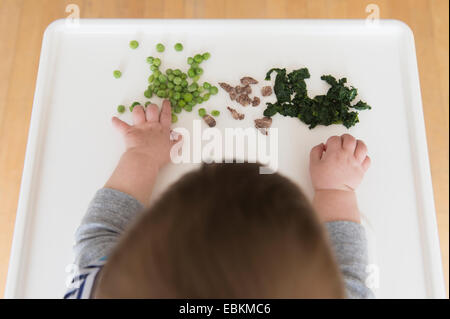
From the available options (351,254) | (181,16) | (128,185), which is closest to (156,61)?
(128,185)

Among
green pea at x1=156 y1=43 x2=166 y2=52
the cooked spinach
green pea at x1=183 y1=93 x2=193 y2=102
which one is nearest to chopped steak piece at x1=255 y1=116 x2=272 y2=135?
the cooked spinach

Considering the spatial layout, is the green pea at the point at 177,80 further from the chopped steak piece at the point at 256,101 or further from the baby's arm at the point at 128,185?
the chopped steak piece at the point at 256,101

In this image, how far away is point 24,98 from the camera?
4.31 feet

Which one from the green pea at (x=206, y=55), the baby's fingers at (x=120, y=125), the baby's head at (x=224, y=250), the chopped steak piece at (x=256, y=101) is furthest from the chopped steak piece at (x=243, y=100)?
the baby's head at (x=224, y=250)

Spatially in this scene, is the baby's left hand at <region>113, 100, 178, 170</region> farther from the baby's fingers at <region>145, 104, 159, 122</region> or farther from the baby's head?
the baby's head

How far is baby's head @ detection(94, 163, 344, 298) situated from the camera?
13.8 inches

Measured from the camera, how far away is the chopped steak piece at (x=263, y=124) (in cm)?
75

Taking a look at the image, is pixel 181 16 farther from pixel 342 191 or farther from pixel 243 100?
pixel 342 191

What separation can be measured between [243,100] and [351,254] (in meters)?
0.34

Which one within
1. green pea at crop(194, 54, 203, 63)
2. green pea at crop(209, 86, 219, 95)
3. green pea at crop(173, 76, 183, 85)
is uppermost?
green pea at crop(194, 54, 203, 63)

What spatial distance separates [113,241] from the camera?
0.65 metres

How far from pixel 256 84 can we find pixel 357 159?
9.7 inches
